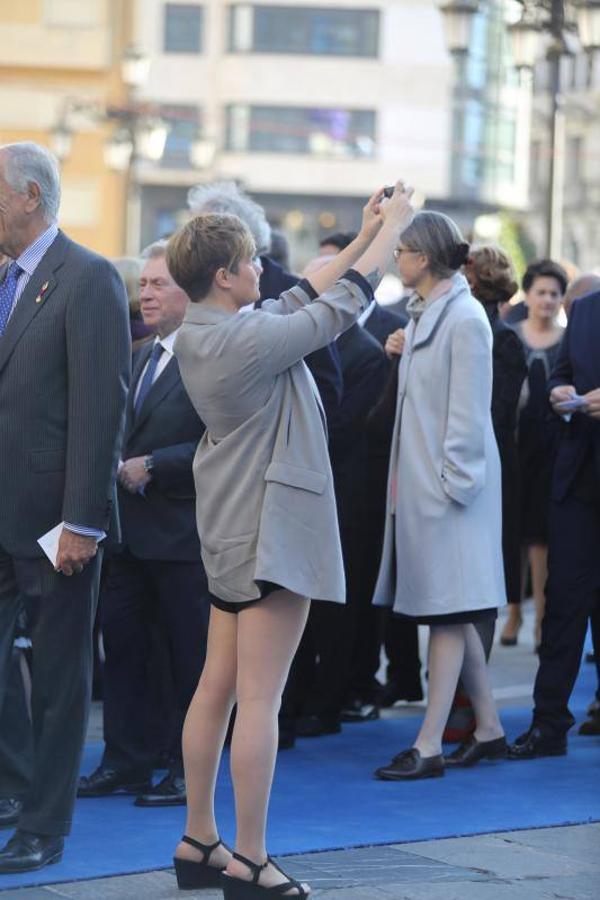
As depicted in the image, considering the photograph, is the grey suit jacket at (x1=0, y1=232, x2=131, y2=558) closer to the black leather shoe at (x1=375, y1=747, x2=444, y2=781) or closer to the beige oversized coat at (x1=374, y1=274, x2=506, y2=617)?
the beige oversized coat at (x1=374, y1=274, x2=506, y2=617)

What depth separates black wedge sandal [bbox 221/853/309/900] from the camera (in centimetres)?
A: 505

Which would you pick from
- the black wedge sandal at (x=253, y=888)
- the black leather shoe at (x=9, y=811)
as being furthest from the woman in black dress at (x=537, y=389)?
the black wedge sandal at (x=253, y=888)

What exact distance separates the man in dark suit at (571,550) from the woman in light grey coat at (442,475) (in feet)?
1.02

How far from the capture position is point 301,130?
67.2 meters

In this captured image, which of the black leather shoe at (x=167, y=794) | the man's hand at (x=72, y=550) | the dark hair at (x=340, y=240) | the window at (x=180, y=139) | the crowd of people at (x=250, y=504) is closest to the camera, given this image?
the crowd of people at (x=250, y=504)

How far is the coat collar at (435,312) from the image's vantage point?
7.11m

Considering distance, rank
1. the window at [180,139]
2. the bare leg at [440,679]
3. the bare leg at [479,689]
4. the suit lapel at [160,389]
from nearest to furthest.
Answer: the suit lapel at [160,389], the bare leg at [440,679], the bare leg at [479,689], the window at [180,139]

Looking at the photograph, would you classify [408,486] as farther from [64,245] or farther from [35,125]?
[35,125]

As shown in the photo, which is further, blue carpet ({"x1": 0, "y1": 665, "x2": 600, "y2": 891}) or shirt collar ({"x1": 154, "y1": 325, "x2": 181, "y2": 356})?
shirt collar ({"x1": 154, "y1": 325, "x2": 181, "y2": 356})

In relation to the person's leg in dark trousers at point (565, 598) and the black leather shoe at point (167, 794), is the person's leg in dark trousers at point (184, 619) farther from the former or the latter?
the person's leg in dark trousers at point (565, 598)

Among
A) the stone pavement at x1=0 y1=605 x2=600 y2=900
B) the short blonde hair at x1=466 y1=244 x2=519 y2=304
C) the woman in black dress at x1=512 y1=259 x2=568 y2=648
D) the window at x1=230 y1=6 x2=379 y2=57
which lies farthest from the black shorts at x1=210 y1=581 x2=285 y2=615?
the window at x1=230 y1=6 x2=379 y2=57

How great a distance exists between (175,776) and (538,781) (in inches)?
55.2

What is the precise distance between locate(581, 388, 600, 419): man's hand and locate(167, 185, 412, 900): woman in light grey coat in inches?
84.9

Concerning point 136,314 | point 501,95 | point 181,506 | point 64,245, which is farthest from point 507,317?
point 501,95
